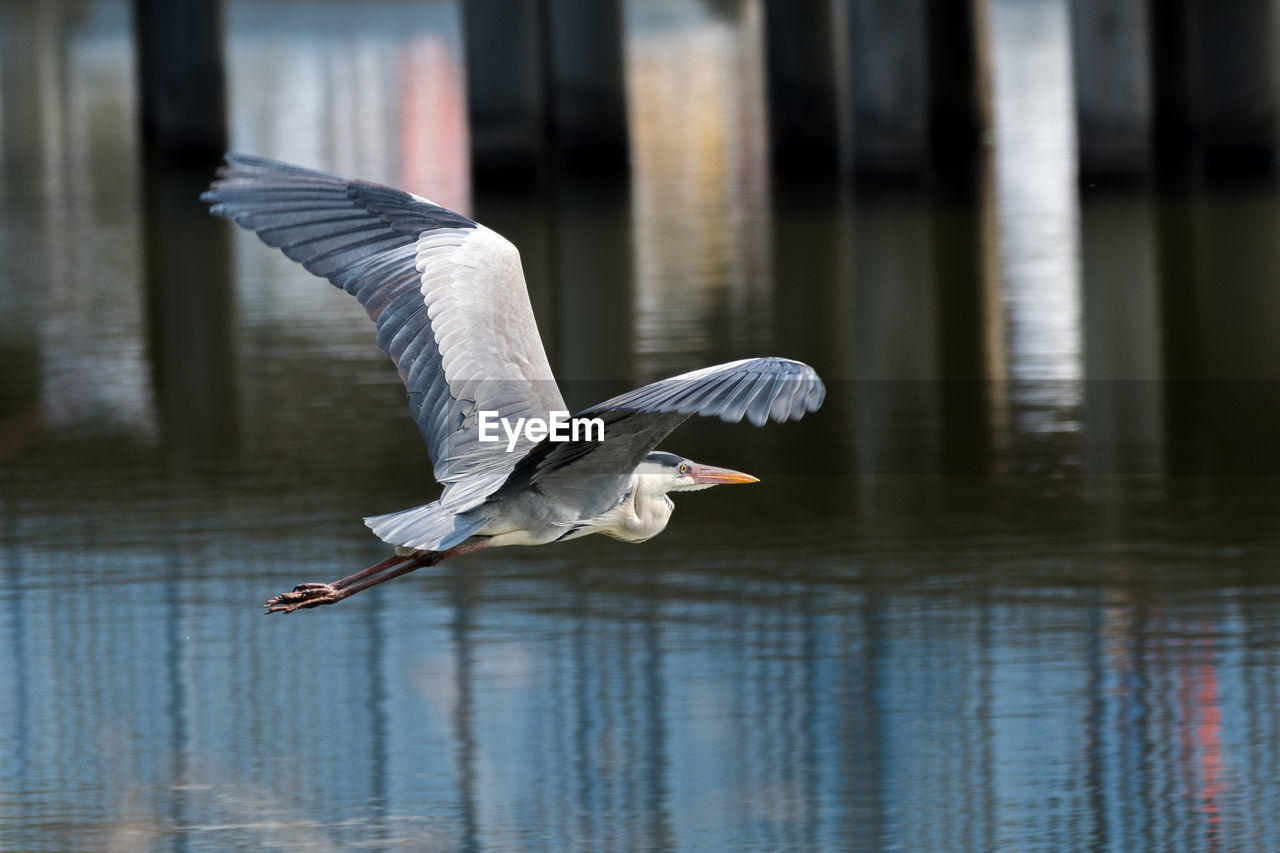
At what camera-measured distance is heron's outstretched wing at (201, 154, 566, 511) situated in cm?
838

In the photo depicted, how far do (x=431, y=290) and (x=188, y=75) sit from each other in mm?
27598

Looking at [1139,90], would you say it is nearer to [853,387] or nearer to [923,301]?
[923,301]

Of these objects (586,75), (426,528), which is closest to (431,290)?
(426,528)

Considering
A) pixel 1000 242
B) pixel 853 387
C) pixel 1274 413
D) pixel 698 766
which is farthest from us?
pixel 1000 242

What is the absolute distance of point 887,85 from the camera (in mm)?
28594

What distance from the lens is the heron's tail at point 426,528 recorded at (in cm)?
743

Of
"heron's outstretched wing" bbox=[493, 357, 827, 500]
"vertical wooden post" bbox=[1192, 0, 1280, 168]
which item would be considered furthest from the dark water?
"vertical wooden post" bbox=[1192, 0, 1280, 168]

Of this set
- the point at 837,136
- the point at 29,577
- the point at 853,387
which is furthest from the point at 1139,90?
the point at 29,577

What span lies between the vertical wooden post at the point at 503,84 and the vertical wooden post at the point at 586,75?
2.36ft

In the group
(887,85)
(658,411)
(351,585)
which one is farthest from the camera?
(887,85)

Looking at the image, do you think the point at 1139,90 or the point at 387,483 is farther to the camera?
the point at 1139,90

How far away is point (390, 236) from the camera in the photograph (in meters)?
9.19

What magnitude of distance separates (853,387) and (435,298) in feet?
31.9
